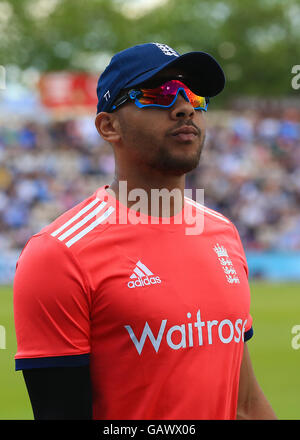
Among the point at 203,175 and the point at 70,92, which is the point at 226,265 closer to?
the point at 203,175

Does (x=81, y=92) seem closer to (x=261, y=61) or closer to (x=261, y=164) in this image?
(x=261, y=164)

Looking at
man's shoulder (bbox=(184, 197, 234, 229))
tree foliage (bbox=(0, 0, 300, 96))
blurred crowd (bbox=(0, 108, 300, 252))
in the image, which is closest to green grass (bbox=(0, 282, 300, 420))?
blurred crowd (bbox=(0, 108, 300, 252))

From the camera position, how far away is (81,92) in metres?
27.1

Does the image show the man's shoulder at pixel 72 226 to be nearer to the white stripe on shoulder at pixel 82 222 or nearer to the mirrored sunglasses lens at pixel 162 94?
the white stripe on shoulder at pixel 82 222

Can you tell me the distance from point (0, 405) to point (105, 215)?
18.4ft

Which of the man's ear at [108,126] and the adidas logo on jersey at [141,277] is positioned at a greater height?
the man's ear at [108,126]

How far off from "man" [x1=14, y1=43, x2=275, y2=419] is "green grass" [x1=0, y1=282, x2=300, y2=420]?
190 inches

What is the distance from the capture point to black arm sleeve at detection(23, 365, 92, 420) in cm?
232

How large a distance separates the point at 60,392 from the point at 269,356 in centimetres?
831

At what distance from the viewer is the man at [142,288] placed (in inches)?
92.0

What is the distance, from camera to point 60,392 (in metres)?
2.32

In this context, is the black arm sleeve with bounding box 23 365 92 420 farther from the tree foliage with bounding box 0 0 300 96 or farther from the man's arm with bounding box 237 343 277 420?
the tree foliage with bounding box 0 0 300 96

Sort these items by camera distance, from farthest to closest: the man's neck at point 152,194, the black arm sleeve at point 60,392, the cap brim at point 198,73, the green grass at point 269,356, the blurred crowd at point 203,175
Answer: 1. the blurred crowd at point 203,175
2. the green grass at point 269,356
3. the man's neck at point 152,194
4. the cap brim at point 198,73
5. the black arm sleeve at point 60,392

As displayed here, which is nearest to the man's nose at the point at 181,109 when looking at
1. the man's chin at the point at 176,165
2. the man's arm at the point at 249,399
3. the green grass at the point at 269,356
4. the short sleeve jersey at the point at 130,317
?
the man's chin at the point at 176,165
